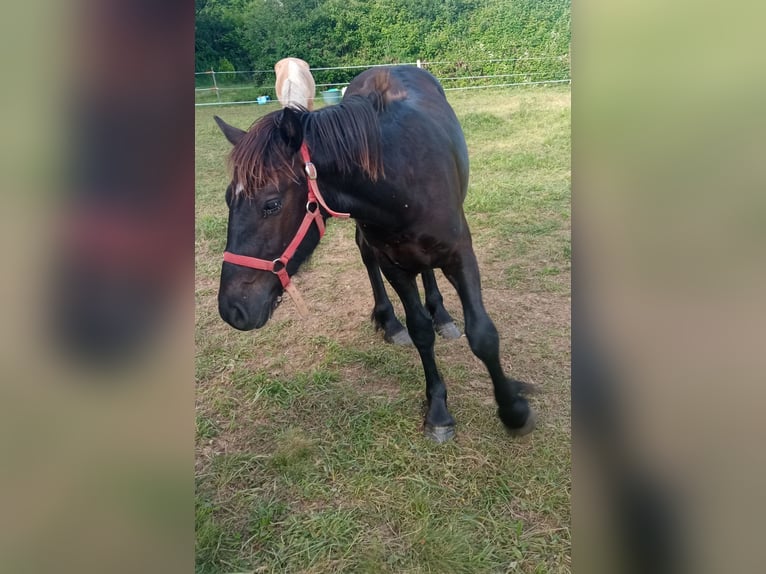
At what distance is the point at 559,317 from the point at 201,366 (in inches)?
97.8

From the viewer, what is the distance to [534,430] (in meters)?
2.39

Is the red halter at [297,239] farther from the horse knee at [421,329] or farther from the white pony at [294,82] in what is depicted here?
the white pony at [294,82]

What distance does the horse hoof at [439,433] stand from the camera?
2.44 metres

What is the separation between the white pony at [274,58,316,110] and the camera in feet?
26.2

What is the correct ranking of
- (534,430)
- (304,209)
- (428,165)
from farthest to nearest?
(534,430) → (428,165) → (304,209)

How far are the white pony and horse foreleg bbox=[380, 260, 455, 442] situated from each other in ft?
20.4

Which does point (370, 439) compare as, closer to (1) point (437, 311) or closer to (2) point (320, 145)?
(1) point (437, 311)

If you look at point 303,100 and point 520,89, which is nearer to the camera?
point 303,100

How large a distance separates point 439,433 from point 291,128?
1648 millimetres

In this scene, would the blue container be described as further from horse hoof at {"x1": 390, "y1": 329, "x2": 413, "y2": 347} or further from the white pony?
horse hoof at {"x1": 390, "y1": 329, "x2": 413, "y2": 347}

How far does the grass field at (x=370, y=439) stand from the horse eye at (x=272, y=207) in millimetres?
1003
